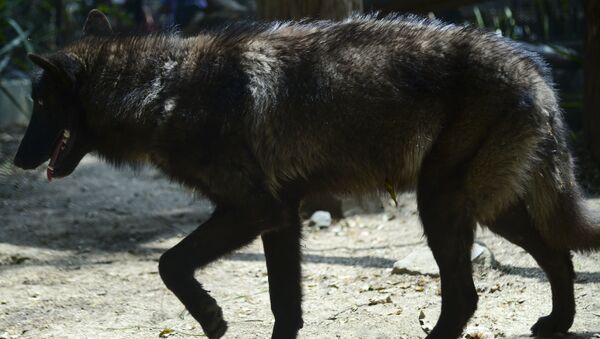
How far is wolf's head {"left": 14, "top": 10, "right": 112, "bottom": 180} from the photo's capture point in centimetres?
410

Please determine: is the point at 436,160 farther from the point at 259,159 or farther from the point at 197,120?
the point at 197,120

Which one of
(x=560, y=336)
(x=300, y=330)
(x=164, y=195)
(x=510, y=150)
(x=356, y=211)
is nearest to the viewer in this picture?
(x=510, y=150)

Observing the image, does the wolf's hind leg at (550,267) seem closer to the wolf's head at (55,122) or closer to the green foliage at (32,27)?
the wolf's head at (55,122)

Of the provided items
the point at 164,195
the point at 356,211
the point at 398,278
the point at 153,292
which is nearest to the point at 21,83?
the point at 164,195

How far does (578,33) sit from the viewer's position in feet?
34.4

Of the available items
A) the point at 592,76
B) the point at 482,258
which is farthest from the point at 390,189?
the point at 592,76

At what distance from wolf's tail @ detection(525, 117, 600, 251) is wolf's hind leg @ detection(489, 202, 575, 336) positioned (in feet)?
0.18

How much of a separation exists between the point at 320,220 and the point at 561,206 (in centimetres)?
319

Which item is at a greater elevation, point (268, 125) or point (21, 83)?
point (268, 125)

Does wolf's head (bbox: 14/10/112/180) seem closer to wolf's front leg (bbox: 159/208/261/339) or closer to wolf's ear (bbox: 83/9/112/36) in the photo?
wolf's ear (bbox: 83/9/112/36)

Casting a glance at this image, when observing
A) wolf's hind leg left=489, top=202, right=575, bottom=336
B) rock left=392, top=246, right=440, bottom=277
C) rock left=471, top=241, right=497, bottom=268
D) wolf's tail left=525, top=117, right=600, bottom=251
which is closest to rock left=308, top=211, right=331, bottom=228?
rock left=392, top=246, right=440, bottom=277

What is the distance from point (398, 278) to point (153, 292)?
Result: 1608 millimetres

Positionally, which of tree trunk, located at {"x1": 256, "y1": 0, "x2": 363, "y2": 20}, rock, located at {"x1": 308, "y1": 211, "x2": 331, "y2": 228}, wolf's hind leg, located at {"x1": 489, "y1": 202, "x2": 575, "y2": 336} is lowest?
rock, located at {"x1": 308, "y1": 211, "x2": 331, "y2": 228}

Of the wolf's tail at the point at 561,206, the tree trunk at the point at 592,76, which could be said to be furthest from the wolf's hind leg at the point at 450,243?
the tree trunk at the point at 592,76
